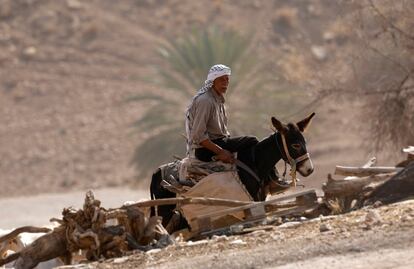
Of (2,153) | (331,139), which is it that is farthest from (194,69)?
(2,153)

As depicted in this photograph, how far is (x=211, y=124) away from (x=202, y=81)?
81.2ft

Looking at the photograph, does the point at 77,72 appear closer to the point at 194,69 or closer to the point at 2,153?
the point at 2,153

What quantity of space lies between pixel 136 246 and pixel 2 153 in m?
37.7

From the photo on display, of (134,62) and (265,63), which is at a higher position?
(134,62)

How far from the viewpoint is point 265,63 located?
128ft

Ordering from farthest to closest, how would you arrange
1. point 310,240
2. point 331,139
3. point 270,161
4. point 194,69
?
1. point 331,139
2. point 194,69
3. point 270,161
4. point 310,240

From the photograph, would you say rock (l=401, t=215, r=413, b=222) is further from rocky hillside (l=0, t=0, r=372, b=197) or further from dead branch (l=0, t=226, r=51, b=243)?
rocky hillside (l=0, t=0, r=372, b=197)

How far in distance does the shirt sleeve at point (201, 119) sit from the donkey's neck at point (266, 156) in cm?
67

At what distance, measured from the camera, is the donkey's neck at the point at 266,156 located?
12.8 meters

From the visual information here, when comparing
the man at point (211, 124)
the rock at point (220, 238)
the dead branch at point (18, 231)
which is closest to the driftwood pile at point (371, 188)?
the man at point (211, 124)

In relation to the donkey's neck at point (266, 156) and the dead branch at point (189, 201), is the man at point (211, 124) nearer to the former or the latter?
the donkey's neck at point (266, 156)

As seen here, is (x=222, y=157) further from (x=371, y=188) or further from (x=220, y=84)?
Answer: (x=371, y=188)

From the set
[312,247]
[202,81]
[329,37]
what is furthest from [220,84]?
[329,37]

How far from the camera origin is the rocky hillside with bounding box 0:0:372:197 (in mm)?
46625
